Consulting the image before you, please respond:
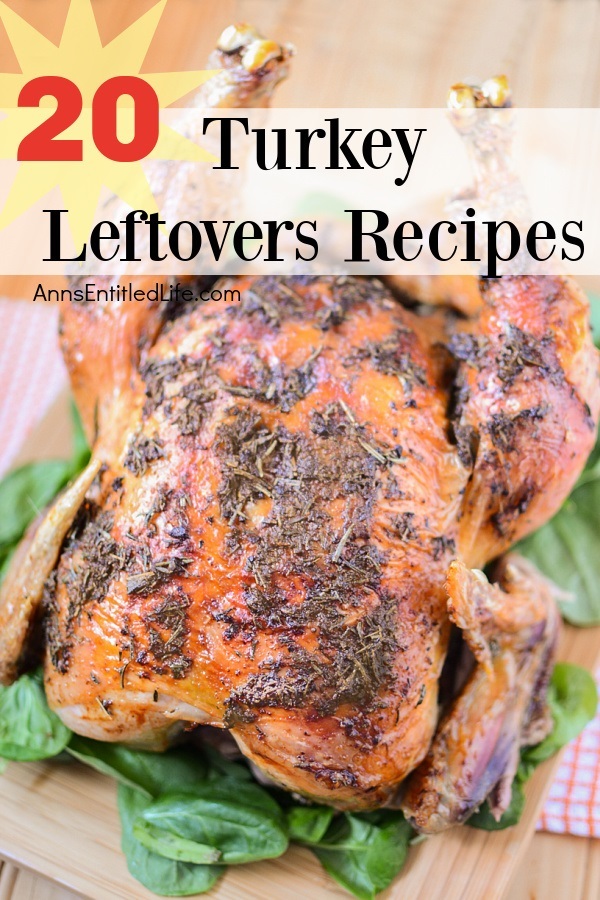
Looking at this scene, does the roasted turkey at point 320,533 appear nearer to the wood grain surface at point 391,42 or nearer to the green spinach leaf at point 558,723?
the green spinach leaf at point 558,723

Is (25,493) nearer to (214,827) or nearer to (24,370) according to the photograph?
(24,370)

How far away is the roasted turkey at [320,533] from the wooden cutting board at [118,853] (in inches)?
5.7

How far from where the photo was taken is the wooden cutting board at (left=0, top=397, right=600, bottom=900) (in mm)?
1996

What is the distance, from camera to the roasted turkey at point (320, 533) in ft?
5.80

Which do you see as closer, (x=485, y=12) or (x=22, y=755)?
(x=22, y=755)

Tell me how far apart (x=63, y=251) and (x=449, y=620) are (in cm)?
191

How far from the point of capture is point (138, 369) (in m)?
2.07

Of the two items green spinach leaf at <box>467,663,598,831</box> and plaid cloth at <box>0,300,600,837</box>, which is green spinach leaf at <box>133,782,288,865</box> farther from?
plaid cloth at <box>0,300,600,837</box>

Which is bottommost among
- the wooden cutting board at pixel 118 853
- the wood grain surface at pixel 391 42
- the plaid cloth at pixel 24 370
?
the wooden cutting board at pixel 118 853

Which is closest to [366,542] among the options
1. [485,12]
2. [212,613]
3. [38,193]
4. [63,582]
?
[212,613]

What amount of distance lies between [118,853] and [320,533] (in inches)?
33.8

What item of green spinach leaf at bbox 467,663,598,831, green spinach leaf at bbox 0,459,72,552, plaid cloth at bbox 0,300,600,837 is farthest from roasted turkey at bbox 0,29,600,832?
plaid cloth at bbox 0,300,600,837

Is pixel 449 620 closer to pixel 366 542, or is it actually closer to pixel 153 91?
pixel 366 542

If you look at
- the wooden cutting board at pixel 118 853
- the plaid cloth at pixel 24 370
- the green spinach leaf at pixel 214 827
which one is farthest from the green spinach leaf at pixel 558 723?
the plaid cloth at pixel 24 370
